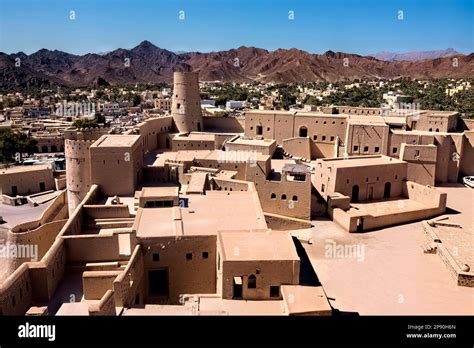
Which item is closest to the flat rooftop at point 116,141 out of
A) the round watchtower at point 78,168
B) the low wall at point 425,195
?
the round watchtower at point 78,168

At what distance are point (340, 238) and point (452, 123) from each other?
17531mm

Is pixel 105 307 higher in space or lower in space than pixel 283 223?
higher

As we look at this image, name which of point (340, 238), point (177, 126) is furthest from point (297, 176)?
point (177, 126)

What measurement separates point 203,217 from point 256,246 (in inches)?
145

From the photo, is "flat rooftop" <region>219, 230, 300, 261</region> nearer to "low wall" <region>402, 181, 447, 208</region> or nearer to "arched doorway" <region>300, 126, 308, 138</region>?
"low wall" <region>402, 181, 447, 208</region>

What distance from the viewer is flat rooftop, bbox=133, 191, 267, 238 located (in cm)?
1586

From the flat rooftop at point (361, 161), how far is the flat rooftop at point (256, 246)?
11.9 m

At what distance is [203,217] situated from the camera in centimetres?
1742

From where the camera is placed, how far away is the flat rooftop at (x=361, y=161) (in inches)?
1048

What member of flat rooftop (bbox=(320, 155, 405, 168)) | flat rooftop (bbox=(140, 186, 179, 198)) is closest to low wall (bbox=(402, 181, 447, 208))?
flat rooftop (bbox=(320, 155, 405, 168))

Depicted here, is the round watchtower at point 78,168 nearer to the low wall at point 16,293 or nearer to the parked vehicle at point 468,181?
the low wall at point 16,293

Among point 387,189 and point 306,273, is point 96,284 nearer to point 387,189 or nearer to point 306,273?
point 306,273

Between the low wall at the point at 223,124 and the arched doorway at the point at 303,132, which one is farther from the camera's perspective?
the low wall at the point at 223,124

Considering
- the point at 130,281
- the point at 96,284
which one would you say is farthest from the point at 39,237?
the point at 130,281
